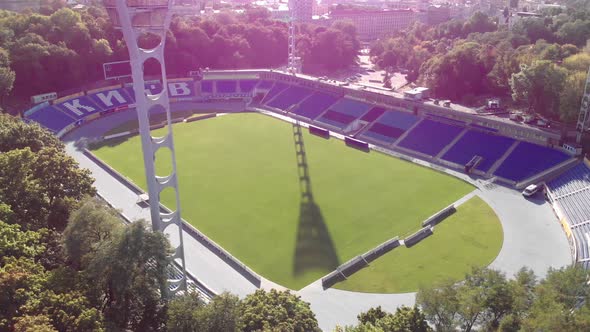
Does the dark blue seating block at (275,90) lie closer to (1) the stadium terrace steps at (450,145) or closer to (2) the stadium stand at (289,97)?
(2) the stadium stand at (289,97)

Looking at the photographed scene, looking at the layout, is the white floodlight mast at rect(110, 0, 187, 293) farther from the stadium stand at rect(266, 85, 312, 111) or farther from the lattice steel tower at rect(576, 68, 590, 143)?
the stadium stand at rect(266, 85, 312, 111)

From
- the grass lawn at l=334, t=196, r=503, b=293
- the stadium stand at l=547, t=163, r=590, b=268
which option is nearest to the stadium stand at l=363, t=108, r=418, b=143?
the stadium stand at l=547, t=163, r=590, b=268

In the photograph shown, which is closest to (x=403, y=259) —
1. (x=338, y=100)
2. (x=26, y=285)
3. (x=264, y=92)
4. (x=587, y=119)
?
(x=26, y=285)

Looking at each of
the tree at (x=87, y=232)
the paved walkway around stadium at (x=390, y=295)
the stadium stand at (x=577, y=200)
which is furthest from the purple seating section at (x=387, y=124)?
the tree at (x=87, y=232)

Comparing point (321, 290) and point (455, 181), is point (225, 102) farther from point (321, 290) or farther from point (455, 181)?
point (321, 290)

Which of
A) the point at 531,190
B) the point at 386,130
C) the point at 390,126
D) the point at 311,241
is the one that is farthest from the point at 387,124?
the point at 311,241

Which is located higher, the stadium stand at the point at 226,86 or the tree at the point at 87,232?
the tree at the point at 87,232
